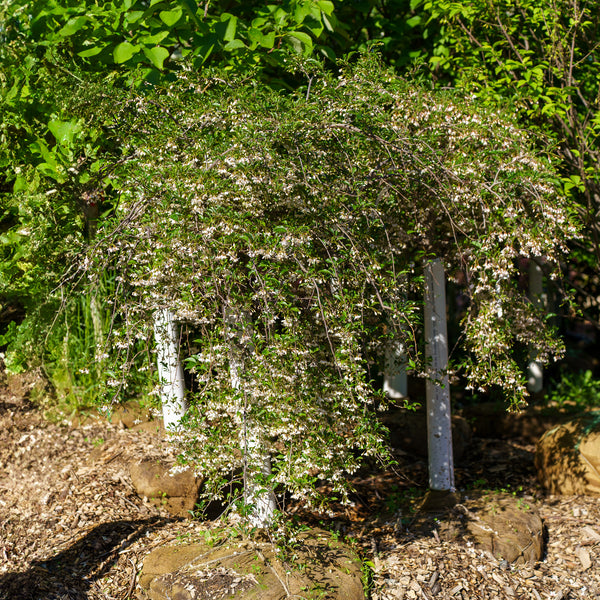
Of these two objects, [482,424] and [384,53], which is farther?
[482,424]

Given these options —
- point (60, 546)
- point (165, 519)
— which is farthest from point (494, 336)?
point (60, 546)

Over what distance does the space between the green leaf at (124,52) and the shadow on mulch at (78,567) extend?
9.12ft

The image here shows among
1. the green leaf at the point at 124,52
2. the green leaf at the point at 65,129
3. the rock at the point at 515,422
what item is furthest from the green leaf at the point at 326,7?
the rock at the point at 515,422

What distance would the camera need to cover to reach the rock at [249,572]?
126 inches

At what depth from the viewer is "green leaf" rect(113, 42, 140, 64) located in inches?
141

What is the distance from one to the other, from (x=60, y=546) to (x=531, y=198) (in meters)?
3.40

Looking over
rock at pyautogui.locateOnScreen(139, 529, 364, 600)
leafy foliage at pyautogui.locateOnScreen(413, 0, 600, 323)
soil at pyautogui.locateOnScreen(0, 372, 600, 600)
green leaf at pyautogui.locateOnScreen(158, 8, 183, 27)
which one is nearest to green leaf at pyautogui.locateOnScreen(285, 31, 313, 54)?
green leaf at pyautogui.locateOnScreen(158, 8, 183, 27)

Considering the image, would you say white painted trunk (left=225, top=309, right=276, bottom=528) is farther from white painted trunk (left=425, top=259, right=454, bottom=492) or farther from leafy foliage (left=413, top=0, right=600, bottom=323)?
leafy foliage (left=413, top=0, right=600, bottom=323)

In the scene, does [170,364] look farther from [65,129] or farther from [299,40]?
[299,40]

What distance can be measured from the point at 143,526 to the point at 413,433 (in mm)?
2444

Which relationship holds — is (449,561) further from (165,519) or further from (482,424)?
(482,424)

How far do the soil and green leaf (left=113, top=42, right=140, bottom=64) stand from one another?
101 inches

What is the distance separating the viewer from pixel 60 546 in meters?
3.74

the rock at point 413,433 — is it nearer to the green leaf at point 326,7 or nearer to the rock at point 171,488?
the rock at point 171,488
